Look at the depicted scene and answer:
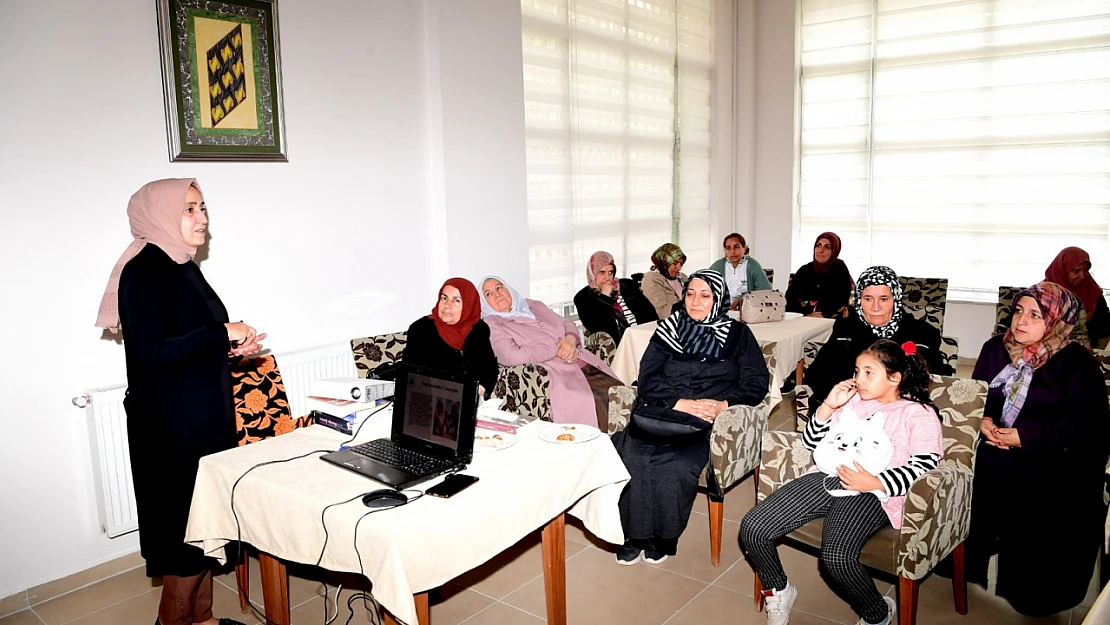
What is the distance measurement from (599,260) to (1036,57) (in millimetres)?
4304

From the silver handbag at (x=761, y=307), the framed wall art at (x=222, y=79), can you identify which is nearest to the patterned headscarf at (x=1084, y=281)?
the silver handbag at (x=761, y=307)

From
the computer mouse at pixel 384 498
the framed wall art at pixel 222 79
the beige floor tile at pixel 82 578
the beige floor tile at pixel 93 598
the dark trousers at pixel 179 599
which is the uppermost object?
the framed wall art at pixel 222 79

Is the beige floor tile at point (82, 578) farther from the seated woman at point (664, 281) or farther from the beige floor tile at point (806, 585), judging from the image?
the seated woman at point (664, 281)

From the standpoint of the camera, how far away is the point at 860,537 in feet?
8.71

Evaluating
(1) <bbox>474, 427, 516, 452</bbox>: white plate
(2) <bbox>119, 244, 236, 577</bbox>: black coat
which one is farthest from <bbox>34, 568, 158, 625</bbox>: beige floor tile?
(1) <bbox>474, 427, 516, 452</bbox>: white plate

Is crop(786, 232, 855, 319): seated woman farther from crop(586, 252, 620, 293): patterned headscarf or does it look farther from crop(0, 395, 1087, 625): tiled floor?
crop(0, 395, 1087, 625): tiled floor

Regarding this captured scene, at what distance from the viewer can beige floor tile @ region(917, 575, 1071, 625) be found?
294 centimetres

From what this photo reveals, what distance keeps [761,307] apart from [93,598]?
12.9ft

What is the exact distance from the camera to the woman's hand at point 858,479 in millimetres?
2672

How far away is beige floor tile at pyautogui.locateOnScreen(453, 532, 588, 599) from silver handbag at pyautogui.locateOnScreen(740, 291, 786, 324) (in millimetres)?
2151

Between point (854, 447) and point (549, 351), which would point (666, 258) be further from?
point (854, 447)

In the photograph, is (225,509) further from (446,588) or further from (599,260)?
(599,260)

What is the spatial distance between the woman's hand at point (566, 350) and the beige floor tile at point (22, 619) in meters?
2.69

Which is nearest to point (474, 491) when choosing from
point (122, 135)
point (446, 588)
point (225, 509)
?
point (225, 509)
